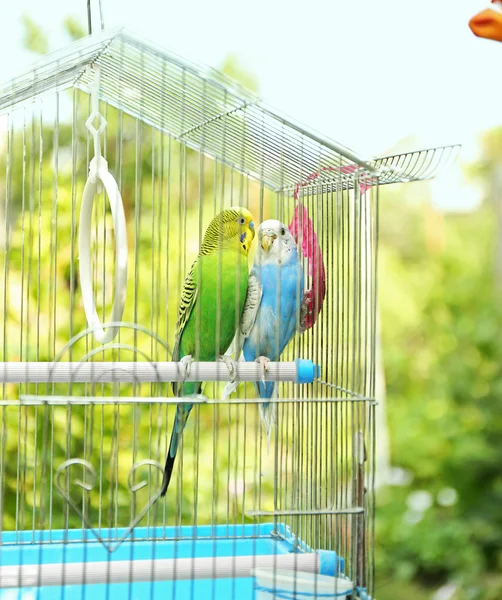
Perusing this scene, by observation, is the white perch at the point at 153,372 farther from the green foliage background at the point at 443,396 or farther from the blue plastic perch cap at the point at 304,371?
the green foliage background at the point at 443,396

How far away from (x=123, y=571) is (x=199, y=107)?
808 millimetres

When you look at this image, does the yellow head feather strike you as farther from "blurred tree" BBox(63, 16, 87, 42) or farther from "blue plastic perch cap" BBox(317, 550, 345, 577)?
"blurred tree" BBox(63, 16, 87, 42)

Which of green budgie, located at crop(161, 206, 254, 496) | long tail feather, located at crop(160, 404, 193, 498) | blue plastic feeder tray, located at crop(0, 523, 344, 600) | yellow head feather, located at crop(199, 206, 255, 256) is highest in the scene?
yellow head feather, located at crop(199, 206, 255, 256)

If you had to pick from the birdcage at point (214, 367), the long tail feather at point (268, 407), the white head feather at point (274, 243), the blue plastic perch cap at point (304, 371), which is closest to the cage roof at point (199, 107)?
the birdcage at point (214, 367)

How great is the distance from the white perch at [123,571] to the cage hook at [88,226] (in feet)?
1.11

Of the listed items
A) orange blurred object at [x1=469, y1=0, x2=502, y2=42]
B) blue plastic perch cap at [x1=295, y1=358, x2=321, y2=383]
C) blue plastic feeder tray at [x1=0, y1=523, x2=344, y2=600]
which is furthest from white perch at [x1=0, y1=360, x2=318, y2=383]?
orange blurred object at [x1=469, y1=0, x2=502, y2=42]

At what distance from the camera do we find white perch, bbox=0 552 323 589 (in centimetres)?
109

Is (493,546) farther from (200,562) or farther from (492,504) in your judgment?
(200,562)

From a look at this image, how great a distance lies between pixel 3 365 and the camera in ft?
4.33

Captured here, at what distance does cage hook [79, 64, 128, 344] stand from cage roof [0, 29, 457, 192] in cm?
7

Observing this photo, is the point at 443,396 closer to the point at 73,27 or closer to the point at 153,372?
the point at 73,27

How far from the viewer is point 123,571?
1.12 meters

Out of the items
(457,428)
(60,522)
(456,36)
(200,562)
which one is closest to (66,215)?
(60,522)

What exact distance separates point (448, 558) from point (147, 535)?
8.06 ft
